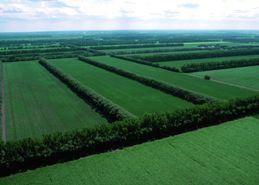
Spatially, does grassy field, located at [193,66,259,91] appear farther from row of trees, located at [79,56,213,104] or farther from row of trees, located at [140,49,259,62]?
row of trees, located at [140,49,259,62]

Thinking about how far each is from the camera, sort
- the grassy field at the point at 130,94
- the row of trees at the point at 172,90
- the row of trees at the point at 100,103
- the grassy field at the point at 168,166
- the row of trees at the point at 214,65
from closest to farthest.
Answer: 1. the grassy field at the point at 168,166
2. the row of trees at the point at 100,103
3. the grassy field at the point at 130,94
4. the row of trees at the point at 172,90
5. the row of trees at the point at 214,65

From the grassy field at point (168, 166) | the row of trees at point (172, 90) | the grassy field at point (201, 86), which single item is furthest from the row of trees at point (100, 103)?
the grassy field at point (201, 86)

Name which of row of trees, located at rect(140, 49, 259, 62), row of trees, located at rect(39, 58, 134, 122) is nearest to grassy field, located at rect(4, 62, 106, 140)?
row of trees, located at rect(39, 58, 134, 122)

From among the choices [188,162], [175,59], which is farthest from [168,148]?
[175,59]

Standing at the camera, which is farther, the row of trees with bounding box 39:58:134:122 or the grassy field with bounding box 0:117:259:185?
the row of trees with bounding box 39:58:134:122

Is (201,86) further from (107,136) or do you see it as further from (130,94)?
(107,136)

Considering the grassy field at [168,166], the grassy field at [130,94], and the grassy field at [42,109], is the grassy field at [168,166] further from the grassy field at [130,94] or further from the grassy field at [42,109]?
the grassy field at [130,94]
